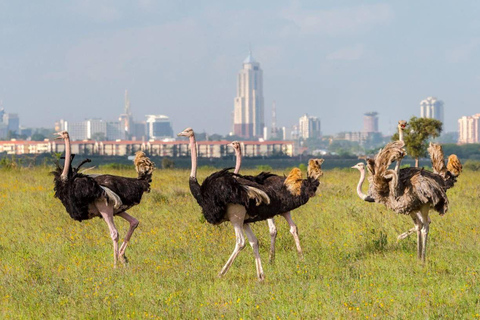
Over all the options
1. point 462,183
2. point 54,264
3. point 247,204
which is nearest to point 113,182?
point 54,264

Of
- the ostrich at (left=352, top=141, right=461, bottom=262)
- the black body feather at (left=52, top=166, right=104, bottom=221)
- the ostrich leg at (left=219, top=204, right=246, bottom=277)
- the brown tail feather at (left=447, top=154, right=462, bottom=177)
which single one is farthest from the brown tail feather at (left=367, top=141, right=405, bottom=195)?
the black body feather at (left=52, top=166, right=104, bottom=221)

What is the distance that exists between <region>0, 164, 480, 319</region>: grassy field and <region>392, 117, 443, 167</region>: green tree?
2210cm

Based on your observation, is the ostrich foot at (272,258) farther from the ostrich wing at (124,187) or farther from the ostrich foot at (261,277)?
the ostrich wing at (124,187)

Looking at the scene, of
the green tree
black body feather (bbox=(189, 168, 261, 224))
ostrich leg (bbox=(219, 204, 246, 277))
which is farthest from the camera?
the green tree

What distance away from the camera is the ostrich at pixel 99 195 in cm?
1037

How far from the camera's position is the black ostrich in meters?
9.12

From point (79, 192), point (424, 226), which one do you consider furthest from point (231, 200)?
point (424, 226)

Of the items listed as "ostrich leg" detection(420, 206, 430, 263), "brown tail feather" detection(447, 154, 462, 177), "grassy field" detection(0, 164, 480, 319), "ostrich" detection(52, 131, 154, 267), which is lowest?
"grassy field" detection(0, 164, 480, 319)

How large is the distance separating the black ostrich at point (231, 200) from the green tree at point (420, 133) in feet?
93.7

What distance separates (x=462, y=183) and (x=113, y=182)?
48.7 ft

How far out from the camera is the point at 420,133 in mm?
37469

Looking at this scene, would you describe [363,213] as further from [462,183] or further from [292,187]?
[462,183]

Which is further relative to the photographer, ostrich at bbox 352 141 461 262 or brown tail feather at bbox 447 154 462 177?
brown tail feather at bbox 447 154 462 177

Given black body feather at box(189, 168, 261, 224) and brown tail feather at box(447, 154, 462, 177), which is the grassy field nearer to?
black body feather at box(189, 168, 261, 224)
